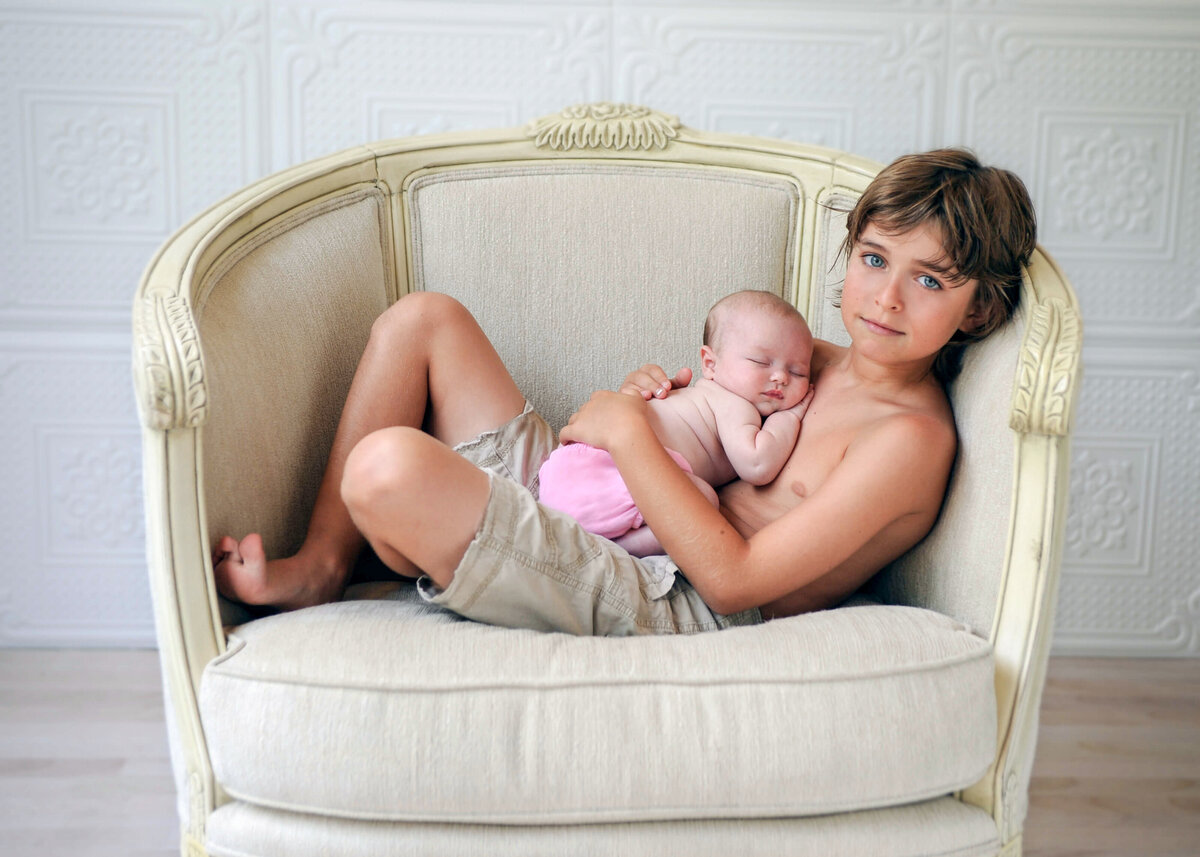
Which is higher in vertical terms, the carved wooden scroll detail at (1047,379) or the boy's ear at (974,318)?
the boy's ear at (974,318)

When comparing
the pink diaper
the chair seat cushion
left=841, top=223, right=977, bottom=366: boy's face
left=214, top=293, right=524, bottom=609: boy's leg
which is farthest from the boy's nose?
left=214, top=293, right=524, bottom=609: boy's leg

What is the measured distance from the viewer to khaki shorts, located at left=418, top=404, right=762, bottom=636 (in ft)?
3.92

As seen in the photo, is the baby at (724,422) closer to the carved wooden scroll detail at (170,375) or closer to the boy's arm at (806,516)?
the boy's arm at (806,516)

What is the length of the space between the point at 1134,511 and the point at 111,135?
2.48 meters

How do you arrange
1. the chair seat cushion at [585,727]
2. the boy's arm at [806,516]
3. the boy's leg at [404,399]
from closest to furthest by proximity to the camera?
the chair seat cushion at [585,727] → the boy's arm at [806,516] → the boy's leg at [404,399]

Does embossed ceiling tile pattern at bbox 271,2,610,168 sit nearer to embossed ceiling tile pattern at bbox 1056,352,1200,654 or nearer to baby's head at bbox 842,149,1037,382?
baby's head at bbox 842,149,1037,382

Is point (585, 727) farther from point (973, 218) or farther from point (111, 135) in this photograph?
point (111, 135)

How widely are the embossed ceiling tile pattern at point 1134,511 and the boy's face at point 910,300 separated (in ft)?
3.89

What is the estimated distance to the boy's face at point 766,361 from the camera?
150 centimetres

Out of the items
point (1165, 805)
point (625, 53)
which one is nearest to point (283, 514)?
point (625, 53)

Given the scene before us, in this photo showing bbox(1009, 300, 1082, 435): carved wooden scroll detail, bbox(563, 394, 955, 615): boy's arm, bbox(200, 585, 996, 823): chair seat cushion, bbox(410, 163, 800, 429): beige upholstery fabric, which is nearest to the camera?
bbox(200, 585, 996, 823): chair seat cushion

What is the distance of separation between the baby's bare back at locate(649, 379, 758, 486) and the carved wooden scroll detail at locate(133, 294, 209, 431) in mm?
650

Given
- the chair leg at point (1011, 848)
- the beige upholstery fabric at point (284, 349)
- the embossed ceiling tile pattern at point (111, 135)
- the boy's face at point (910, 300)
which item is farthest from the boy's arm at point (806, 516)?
the embossed ceiling tile pattern at point (111, 135)

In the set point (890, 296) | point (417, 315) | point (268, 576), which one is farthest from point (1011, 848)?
point (417, 315)
